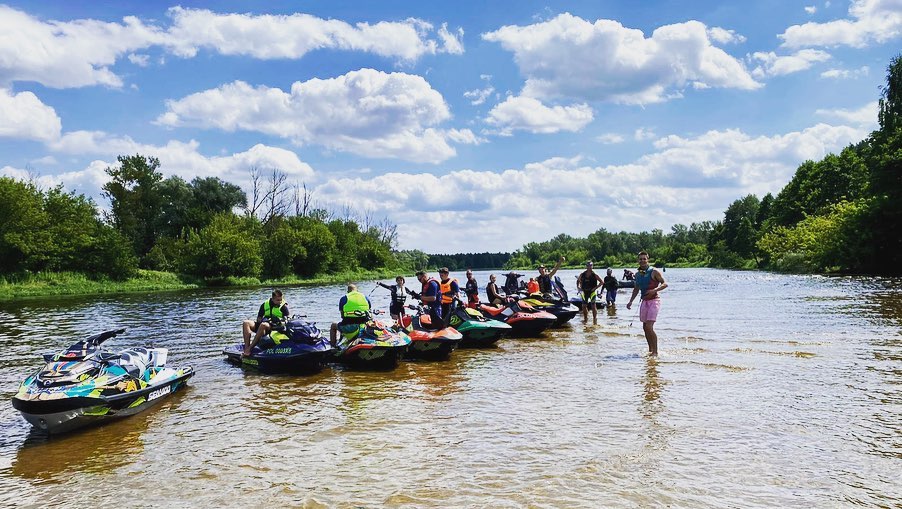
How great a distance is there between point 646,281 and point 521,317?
5.16 metres

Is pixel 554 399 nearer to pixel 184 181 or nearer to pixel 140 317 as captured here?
pixel 140 317

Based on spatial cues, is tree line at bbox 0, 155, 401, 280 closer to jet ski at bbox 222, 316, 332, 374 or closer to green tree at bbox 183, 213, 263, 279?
green tree at bbox 183, 213, 263, 279

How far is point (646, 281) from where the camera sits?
12.9m

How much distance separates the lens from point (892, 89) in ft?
161

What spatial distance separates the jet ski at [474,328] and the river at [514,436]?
0.95 metres

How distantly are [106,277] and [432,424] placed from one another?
53147 mm

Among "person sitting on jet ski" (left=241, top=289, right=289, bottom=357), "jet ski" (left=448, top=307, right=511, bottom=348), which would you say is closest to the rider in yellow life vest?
"jet ski" (left=448, top=307, right=511, bottom=348)

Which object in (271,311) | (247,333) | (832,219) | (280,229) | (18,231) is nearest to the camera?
(271,311)

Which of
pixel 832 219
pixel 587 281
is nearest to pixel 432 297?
pixel 587 281

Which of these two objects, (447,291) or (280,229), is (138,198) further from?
(447,291)

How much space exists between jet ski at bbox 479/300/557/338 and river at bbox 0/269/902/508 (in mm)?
2853

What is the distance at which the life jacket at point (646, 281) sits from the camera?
41.8 ft

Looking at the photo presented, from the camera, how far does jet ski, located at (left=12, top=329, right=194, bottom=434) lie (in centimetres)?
803

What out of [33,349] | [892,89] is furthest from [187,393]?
[892,89]
